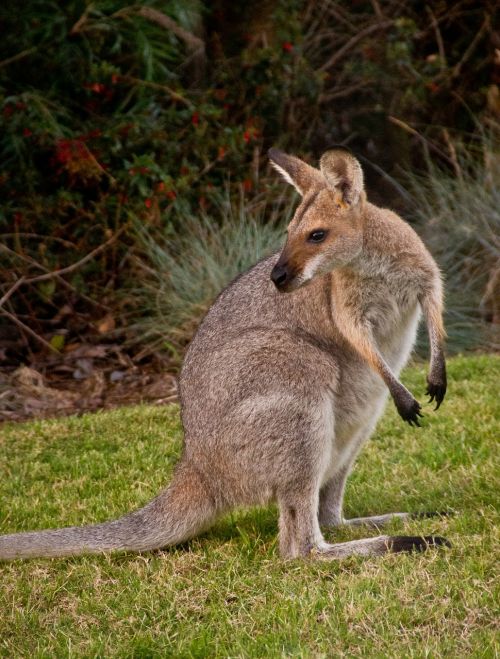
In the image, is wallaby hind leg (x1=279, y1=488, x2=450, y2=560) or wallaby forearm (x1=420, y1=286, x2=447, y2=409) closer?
wallaby hind leg (x1=279, y1=488, x2=450, y2=560)

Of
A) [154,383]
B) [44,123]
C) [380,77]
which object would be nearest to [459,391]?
[154,383]

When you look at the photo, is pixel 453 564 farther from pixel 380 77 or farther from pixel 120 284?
pixel 380 77

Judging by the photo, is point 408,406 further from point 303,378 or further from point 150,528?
point 150,528

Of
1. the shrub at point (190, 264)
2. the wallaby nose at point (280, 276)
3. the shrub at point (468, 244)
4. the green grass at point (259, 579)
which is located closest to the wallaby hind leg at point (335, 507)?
the green grass at point (259, 579)

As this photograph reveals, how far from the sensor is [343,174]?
444 centimetres

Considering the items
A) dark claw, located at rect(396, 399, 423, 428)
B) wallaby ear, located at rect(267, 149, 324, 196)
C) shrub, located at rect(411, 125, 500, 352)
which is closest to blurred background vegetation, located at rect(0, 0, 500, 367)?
shrub, located at rect(411, 125, 500, 352)

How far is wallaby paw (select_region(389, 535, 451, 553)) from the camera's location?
13.2 feet

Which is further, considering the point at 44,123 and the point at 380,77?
the point at 380,77

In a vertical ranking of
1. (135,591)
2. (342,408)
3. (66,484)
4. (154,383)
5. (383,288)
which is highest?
(383,288)

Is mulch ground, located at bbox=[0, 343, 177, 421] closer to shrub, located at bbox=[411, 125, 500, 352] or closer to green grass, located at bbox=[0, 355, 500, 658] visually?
green grass, located at bbox=[0, 355, 500, 658]

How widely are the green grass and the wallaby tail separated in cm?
7

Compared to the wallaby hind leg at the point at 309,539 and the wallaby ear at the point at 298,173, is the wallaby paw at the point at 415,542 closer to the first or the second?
the wallaby hind leg at the point at 309,539

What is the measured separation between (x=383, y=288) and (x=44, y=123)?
4.99 meters

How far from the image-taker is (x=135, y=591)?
154 inches
